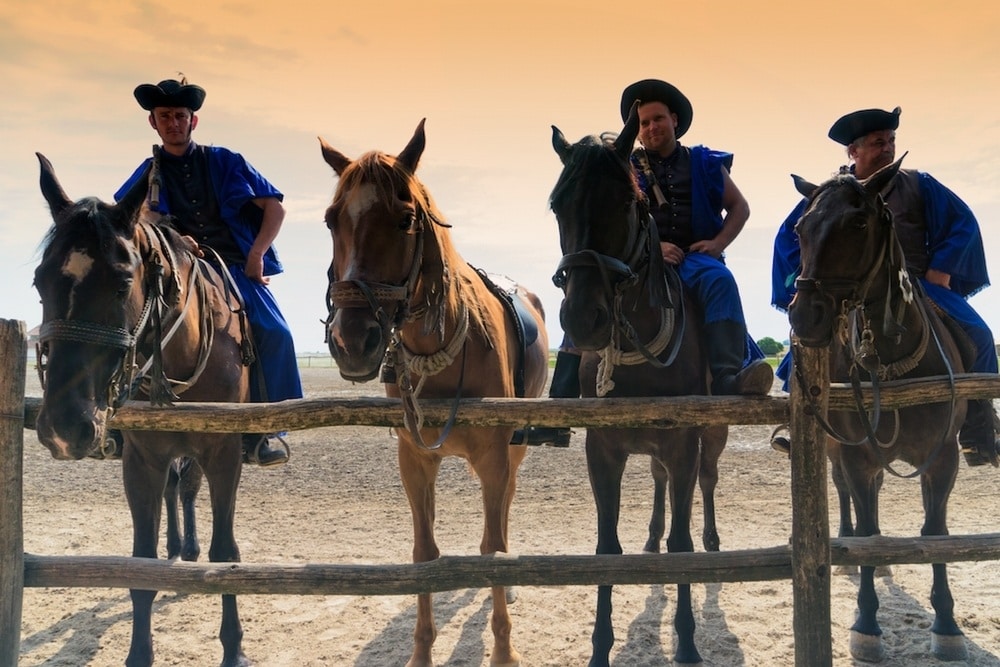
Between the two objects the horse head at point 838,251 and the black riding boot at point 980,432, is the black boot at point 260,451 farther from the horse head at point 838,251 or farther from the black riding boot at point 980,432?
the black riding boot at point 980,432

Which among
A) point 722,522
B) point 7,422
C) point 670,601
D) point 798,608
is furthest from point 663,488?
point 7,422

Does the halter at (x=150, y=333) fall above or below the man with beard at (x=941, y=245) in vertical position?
below

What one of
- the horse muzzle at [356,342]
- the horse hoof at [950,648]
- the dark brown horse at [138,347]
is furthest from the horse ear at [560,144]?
the horse hoof at [950,648]

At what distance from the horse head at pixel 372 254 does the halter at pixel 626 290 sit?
0.74 metres

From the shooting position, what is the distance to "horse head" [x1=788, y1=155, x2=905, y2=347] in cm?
323

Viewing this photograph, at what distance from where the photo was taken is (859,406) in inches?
136

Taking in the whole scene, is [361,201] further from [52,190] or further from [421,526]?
[421,526]

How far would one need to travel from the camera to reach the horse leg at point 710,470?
5.49m

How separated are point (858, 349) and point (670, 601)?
249 cm

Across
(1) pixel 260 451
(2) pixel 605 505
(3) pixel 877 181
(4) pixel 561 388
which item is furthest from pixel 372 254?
(3) pixel 877 181

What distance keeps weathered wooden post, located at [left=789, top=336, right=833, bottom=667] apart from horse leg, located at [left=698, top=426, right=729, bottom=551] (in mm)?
2114

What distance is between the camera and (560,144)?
11.9 ft

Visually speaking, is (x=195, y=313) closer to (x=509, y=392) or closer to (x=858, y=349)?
(x=509, y=392)

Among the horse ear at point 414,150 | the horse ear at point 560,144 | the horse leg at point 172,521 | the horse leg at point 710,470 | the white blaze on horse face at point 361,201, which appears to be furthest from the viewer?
the horse leg at point 172,521
